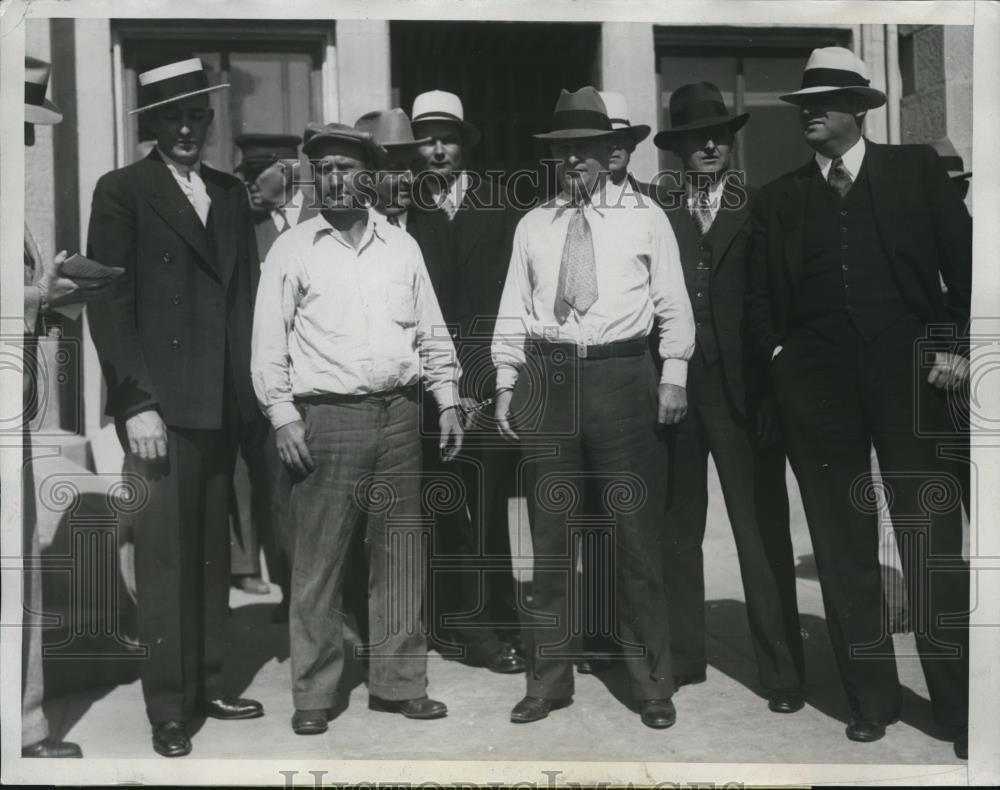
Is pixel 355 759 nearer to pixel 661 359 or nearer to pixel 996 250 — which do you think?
pixel 661 359

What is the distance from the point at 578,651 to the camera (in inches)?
181

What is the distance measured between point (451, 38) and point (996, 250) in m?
2.14

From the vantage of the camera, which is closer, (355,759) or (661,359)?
(355,759)

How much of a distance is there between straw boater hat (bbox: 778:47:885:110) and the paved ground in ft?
5.32

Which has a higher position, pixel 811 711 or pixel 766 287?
pixel 766 287

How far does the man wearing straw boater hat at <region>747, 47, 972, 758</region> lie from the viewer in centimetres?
430

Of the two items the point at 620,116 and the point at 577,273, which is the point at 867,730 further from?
the point at 620,116

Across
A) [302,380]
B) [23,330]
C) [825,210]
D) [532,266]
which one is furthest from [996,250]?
[23,330]

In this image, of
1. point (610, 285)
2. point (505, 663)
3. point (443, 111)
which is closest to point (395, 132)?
point (443, 111)

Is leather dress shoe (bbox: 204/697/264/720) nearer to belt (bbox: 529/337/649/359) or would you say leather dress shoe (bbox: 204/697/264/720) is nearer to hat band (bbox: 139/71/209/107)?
belt (bbox: 529/337/649/359)

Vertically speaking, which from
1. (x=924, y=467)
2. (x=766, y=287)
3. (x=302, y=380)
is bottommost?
(x=924, y=467)

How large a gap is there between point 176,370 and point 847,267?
2.41 metres

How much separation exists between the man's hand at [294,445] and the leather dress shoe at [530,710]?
3.82 feet

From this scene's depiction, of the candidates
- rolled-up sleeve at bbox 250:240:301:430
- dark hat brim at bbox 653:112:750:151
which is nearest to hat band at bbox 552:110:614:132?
dark hat brim at bbox 653:112:750:151
